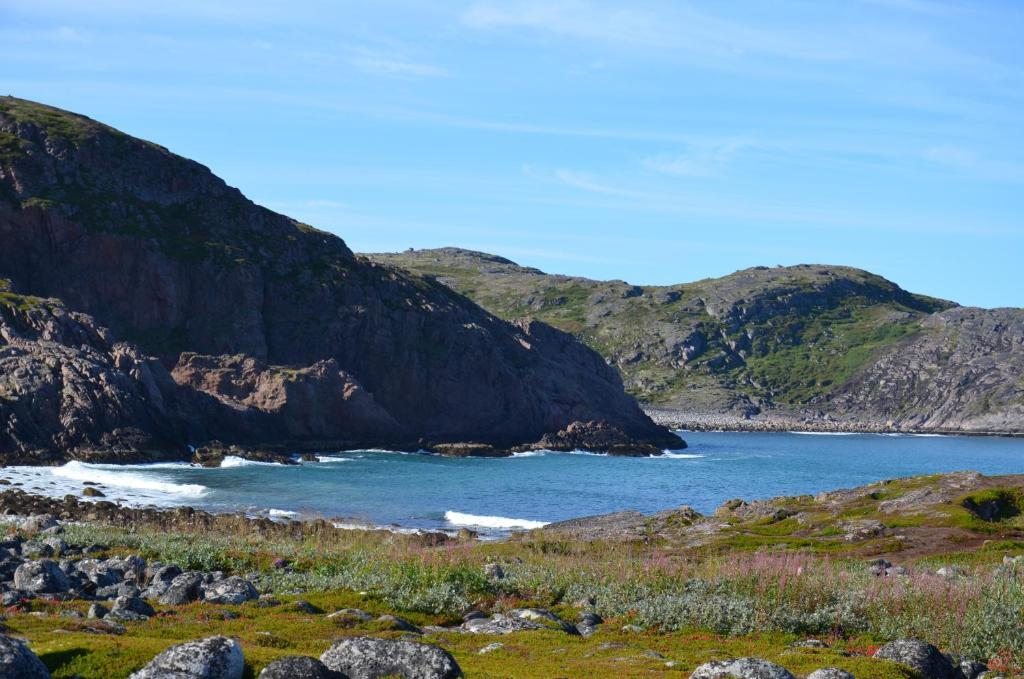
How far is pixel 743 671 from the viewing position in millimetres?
14172

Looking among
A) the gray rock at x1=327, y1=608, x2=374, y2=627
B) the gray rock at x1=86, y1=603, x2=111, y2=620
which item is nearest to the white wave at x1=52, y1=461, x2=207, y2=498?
the gray rock at x1=86, y1=603, x2=111, y2=620

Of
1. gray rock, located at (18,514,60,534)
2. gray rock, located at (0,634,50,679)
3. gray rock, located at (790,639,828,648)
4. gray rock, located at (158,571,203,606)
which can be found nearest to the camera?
gray rock, located at (0,634,50,679)

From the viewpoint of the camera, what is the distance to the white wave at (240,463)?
9688cm

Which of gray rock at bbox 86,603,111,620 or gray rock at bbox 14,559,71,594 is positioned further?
gray rock at bbox 14,559,71,594

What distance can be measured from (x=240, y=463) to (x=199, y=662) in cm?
8879

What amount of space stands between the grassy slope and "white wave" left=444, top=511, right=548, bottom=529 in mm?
28354

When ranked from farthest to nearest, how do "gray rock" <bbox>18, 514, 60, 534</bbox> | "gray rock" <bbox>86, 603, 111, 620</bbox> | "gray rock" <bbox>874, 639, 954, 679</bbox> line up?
"gray rock" <bbox>18, 514, 60, 534</bbox> → "gray rock" <bbox>86, 603, 111, 620</bbox> → "gray rock" <bbox>874, 639, 954, 679</bbox>

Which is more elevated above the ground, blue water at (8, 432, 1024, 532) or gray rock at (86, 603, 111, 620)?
gray rock at (86, 603, 111, 620)

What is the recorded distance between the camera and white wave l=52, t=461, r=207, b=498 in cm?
7294

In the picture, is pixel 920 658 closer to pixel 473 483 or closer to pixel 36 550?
pixel 36 550

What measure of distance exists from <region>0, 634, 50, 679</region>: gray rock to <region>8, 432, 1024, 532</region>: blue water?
4807 cm

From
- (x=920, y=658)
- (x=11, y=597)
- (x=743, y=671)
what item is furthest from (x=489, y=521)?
(x=743, y=671)

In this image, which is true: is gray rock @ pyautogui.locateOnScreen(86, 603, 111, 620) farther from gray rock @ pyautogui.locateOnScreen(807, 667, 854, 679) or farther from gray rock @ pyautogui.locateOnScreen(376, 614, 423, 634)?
gray rock @ pyautogui.locateOnScreen(807, 667, 854, 679)

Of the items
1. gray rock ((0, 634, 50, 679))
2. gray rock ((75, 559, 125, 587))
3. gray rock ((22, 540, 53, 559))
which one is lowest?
gray rock ((22, 540, 53, 559))
